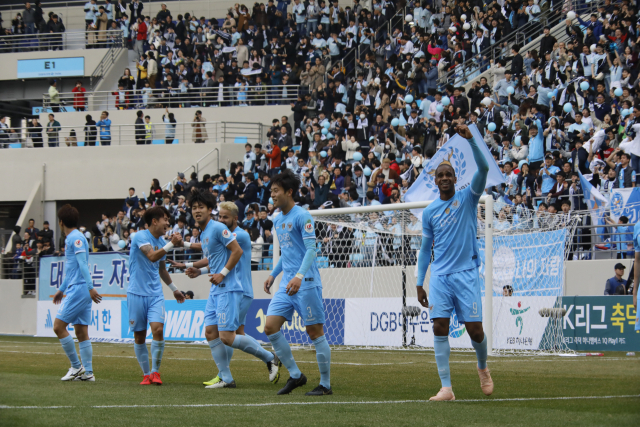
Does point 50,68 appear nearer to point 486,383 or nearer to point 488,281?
point 488,281

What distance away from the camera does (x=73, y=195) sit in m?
33.9

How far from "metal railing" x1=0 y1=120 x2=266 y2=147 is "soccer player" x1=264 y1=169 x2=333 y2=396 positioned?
76.9 ft

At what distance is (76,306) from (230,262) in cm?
251

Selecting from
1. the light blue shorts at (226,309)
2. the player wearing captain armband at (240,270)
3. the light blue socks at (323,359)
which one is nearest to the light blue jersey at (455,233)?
the light blue socks at (323,359)

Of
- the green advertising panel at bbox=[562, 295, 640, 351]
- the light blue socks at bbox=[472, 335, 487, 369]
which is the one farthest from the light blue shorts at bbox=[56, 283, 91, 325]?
the green advertising panel at bbox=[562, 295, 640, 351]

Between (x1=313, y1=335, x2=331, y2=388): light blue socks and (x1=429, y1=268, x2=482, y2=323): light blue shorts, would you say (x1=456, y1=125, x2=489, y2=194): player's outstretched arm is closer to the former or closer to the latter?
(x1=429, y1=268, x2=482, y2=323): light blue shorts

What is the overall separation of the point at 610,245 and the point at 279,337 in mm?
11832

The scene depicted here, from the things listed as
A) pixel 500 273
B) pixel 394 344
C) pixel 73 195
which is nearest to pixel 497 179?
pixel 500 273

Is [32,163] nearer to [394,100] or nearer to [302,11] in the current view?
[302,11]

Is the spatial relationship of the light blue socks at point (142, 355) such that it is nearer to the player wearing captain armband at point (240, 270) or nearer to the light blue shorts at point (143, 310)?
the light blue shorts at point (143, 310)

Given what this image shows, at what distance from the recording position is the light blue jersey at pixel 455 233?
768 cm

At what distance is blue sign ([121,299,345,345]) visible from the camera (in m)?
18.3

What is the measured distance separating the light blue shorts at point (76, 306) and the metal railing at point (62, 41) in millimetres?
30602

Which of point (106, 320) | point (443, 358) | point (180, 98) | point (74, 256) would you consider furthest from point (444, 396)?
point (180, 98)
